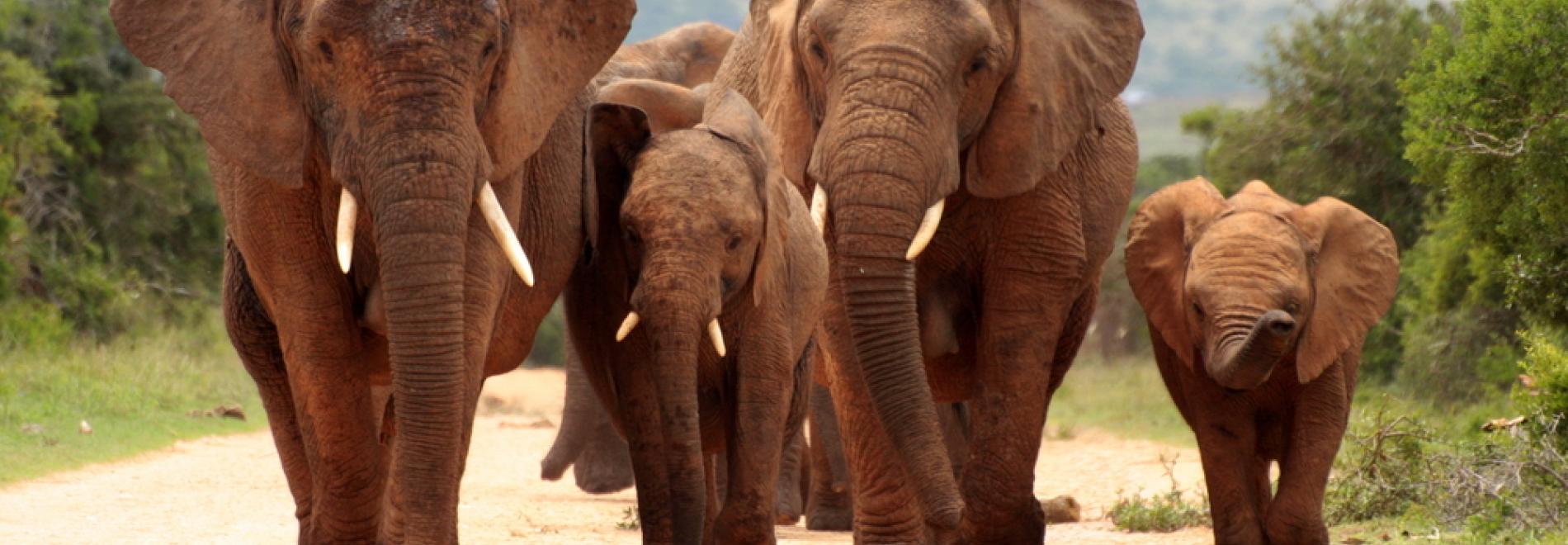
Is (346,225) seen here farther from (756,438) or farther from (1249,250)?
(1249,250)

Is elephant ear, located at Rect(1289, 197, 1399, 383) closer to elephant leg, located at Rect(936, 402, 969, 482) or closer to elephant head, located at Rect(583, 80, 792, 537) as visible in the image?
elephant leg, located at Rect(936, 402, 969, 482)

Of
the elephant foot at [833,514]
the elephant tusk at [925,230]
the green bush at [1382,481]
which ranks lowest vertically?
the elephant foot at [833,514]

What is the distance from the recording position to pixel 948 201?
7695 millimetres

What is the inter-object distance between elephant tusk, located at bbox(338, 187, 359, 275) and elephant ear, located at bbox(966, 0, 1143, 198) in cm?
240

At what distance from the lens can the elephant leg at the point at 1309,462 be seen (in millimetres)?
8133

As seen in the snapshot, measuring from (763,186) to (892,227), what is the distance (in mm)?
402

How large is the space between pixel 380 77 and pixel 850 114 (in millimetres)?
1815

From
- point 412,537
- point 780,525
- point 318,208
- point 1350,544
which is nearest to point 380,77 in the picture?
point 318,208

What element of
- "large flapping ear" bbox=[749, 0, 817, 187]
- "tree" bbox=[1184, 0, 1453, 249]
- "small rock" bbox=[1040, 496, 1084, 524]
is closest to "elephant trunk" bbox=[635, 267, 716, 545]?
"large flapping ear" bbox=[749, 0, 817, 187]

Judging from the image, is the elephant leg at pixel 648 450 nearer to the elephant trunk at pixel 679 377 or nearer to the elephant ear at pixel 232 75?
the elephant trunk at pixel 679 377

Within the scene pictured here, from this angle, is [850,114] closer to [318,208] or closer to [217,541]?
[318,208]

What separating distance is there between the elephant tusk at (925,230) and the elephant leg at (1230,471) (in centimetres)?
186

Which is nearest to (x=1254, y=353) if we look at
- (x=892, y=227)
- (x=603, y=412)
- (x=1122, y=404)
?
(x=892, y=227)

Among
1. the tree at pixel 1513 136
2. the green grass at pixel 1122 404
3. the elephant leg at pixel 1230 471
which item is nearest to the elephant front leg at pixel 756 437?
the elephant leg at pixel 1230 471
